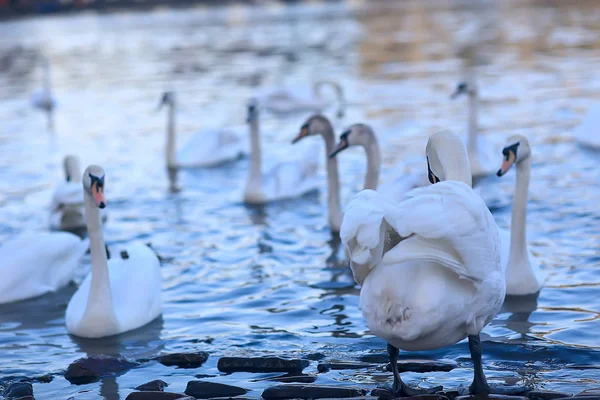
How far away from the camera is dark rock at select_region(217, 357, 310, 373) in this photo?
5.68 metres

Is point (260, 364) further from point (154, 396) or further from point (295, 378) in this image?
point (154, 396)

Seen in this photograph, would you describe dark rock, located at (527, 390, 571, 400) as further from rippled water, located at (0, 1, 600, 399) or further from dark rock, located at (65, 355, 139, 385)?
dark rock, located at (65, 355, 139, 385)

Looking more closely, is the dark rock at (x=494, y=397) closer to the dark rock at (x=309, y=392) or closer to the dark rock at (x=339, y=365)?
the dark rock at (x=309, y=392)

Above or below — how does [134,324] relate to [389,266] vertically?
below

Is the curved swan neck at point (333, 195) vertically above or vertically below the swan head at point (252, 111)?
below

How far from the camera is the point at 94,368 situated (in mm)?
5891

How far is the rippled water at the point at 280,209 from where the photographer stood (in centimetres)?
611

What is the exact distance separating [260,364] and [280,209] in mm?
4888

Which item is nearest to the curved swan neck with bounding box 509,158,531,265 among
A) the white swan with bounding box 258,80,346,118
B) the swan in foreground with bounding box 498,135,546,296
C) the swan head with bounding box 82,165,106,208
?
the swan in foreground with bounding box 498,135,546,296

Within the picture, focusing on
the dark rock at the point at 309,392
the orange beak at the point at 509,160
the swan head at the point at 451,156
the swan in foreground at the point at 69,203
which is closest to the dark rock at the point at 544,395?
the dark rock at the point at 309,392

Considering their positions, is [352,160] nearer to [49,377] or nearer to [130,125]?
[130,125]

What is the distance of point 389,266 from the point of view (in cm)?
452

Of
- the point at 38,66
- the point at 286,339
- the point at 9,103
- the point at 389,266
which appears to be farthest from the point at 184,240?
the point at 38,66

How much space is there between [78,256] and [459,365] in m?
3.91
